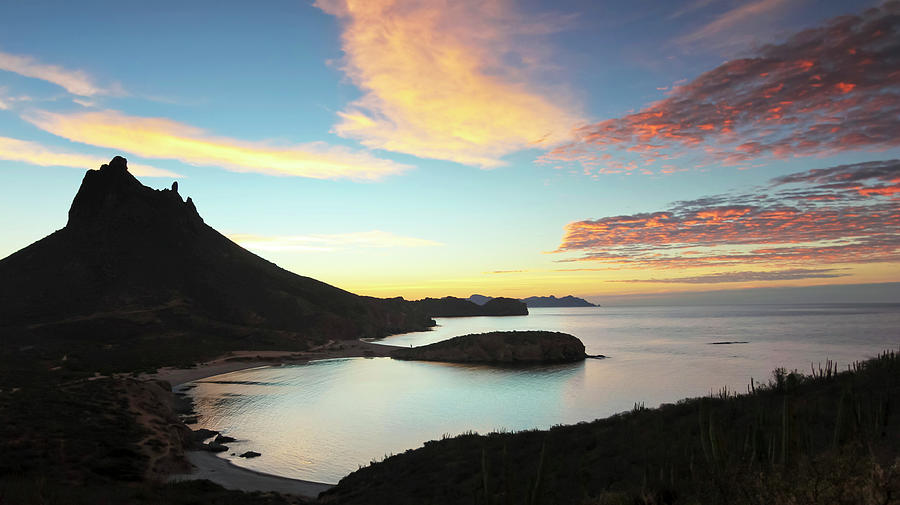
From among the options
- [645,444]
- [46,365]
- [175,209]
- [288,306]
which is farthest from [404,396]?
[175,209]

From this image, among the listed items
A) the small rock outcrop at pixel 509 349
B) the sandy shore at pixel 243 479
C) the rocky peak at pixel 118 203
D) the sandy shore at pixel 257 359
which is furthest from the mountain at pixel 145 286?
the sandy shore at pixel 243 479

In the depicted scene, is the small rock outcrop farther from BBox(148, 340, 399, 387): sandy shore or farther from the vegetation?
the vegetation

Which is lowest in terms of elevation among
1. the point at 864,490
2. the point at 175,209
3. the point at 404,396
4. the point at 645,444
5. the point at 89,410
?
the point at 404,396

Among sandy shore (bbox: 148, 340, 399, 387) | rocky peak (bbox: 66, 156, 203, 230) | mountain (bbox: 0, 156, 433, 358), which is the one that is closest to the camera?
sandy shore (bbox: 148, 340, 399, 387)

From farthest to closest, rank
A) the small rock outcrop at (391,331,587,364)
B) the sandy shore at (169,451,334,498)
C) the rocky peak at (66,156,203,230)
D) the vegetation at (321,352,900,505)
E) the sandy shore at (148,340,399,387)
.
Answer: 1. the rocky peak at (66,156,203,230)
2. the small rock outcrop at (391,331,587,364)
3. the sandy shore at (148,340,399,387)
4. the sandy shore at (169,451,334,498)
5. the vegetation at (321,352,900,505)

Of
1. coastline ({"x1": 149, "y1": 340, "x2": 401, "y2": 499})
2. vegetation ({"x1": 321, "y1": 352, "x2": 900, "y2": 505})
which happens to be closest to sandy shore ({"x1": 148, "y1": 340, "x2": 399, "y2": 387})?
coastline ({"x1": 149, "y1": 340, "x2": 401, "y2": 499})

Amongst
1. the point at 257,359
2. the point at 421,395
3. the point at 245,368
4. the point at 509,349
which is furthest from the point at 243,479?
the point at 257,359

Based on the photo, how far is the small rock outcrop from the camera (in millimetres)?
109812

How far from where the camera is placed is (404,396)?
2729 inches

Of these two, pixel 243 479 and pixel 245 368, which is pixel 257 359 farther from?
pixel 243 479

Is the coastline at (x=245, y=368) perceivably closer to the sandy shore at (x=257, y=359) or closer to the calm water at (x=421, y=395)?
the sandy shore at (x=257, y=359)

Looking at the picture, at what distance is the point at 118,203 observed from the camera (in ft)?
590

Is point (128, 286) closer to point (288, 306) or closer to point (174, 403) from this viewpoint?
point (288, 306)

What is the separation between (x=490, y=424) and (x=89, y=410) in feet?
123
